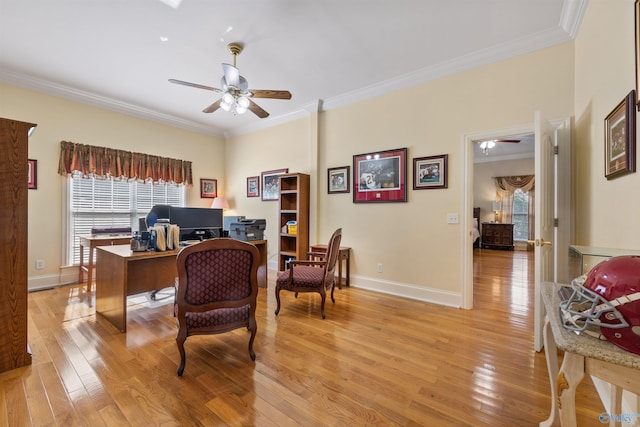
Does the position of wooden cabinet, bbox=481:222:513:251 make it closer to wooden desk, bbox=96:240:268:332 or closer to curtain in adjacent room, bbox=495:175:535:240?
curtain in adjacent room, bbox=495:175:535:240

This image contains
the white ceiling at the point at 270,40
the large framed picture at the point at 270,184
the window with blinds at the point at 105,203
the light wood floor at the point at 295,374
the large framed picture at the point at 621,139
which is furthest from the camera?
the large framed picture at the point at 270,184

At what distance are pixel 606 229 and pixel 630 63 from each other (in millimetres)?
1031

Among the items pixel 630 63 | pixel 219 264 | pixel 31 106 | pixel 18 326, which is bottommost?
pixel 18 326

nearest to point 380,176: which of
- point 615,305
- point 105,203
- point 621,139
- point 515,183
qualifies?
point 621,139

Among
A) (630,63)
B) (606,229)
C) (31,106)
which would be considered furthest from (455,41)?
(31,106)

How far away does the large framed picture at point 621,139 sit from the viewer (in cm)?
139

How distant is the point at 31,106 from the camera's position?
146 inches

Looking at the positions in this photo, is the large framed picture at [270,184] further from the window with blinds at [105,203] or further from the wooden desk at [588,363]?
the wooden desk at [588,363]

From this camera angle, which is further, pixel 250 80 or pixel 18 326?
pixel 250 80

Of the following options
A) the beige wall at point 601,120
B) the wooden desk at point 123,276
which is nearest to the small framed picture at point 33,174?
the wooden desk at point 123,276

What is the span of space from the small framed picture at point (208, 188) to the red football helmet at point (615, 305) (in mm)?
5963

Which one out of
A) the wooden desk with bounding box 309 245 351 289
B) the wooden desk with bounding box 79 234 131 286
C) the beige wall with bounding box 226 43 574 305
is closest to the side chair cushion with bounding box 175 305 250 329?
the wooden desk with bounding box 309 245 351 289

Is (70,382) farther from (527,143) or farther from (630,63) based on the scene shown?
(527,143)

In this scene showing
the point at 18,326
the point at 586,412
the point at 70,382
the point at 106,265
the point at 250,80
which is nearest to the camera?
the point at 586,412
